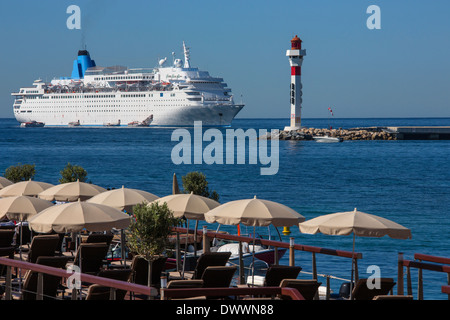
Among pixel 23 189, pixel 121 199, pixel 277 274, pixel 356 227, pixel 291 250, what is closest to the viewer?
pixel 277 274

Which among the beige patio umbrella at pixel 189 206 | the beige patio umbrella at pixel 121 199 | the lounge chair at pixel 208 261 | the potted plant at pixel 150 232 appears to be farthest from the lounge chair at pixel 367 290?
the beige patio umbrella at pixel 121 199

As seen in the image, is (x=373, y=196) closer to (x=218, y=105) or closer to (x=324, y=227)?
(x=324, y=227)

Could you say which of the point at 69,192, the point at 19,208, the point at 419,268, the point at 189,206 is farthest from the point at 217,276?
the point at 69,192

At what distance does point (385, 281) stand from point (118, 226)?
11.9 feet

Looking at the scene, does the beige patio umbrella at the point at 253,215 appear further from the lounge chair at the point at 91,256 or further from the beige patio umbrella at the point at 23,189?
the beige patio umbrella at the point at 23,189

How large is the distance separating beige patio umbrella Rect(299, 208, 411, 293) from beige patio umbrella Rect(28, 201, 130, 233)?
2.60 meters

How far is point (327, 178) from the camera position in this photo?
50281 millimetres

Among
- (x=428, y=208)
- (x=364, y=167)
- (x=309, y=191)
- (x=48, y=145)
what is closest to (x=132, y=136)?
(x=48, y=145)

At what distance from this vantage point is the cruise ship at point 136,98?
11588 cm

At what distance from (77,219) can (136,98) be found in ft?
360

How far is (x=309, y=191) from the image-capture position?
4144 centimetres

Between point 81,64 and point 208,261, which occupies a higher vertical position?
point 81,64

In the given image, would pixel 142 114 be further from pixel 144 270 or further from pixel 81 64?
pixel 144 270

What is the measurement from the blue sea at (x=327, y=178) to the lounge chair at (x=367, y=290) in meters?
7.00
